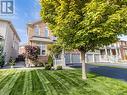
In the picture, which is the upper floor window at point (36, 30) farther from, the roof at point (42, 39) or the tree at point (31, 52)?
the tree at point (31, 52)

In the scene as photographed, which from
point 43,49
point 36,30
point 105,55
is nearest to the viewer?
point 43,49

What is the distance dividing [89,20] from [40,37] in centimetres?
2342

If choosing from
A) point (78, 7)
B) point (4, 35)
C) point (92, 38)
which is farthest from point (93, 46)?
point (4, 35)

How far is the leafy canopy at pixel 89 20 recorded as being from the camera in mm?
11836

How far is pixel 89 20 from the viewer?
12.0 m

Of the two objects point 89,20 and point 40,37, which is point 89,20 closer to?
point 89,20

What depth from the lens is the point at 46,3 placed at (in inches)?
544

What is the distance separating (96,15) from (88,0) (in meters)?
2.16

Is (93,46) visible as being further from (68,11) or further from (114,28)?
(68,11)

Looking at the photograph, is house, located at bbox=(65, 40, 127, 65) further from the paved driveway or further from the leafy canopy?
the leafy canopy

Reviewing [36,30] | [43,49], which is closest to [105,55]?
[43,49]

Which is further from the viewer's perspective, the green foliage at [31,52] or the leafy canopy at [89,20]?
the green foliage at [31,52]

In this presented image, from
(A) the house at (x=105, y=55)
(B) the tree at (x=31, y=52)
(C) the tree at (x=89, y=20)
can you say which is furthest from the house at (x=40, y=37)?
(C) the tree at (x=89, y=20)

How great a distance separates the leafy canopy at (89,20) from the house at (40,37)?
19.6m
